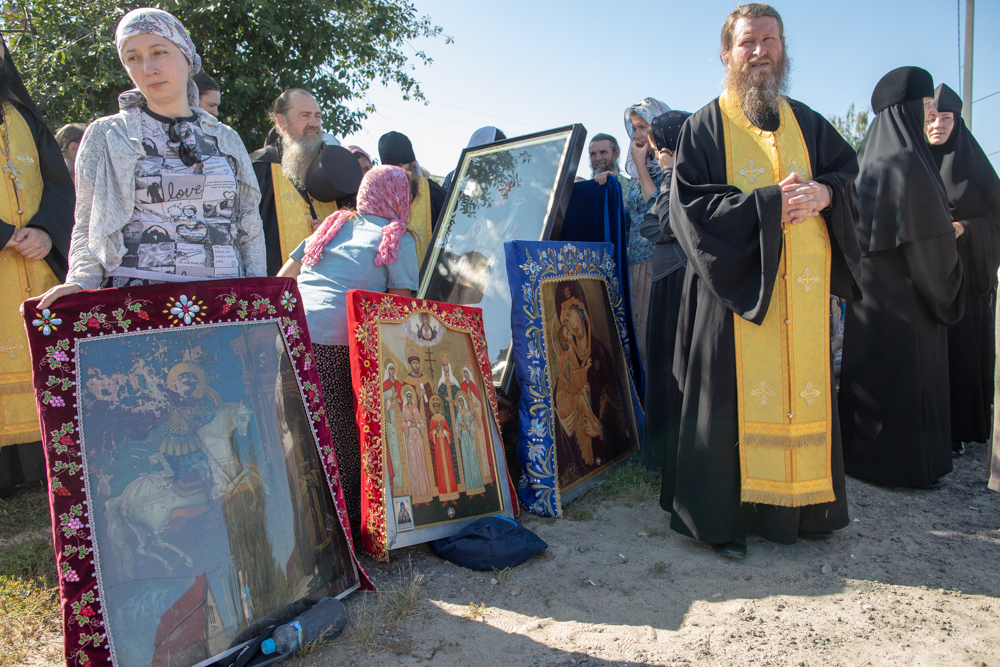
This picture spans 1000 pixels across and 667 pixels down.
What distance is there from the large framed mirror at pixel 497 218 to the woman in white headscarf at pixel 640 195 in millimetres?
472

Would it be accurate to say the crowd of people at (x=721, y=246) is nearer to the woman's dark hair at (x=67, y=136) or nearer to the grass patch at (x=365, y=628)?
the woman's dark hair at (x=67, y=136)

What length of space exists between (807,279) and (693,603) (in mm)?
1537

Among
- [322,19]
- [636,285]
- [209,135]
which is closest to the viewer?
[209,135]

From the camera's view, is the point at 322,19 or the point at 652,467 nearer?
the point at 652,467

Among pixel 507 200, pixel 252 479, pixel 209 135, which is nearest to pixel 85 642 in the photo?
pixel 252 479

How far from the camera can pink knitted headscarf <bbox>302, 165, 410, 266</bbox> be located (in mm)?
3197

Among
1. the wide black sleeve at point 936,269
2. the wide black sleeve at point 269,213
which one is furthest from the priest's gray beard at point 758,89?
the wide black sleeve at point 269,213

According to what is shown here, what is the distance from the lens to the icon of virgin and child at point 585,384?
11.8 ft

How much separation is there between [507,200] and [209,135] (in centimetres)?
220

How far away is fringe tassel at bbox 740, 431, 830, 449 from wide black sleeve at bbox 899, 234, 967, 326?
1.55m

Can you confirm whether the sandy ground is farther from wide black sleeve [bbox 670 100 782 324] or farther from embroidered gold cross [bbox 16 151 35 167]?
embroidered gold cross [bbox 16 151 35 167]

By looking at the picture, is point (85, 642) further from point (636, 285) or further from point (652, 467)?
point (636, 285)

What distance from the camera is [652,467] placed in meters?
4.02

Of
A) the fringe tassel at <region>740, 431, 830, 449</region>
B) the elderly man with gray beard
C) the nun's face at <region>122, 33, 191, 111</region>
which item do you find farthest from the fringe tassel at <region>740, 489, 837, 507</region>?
the elderly man with gray beard
